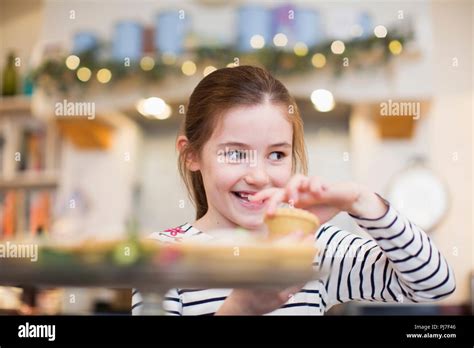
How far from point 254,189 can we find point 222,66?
9.7 inches

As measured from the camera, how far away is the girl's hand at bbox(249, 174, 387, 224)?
80 centimetres

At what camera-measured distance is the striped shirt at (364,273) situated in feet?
2.83

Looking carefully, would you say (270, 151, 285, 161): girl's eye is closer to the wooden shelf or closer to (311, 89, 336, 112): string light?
(311, 89, 336, 112): string light

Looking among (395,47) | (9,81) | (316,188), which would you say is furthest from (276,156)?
(9,81)

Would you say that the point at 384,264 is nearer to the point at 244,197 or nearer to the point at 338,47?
the point at 244,197

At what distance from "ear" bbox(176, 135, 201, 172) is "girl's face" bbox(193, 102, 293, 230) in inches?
1.9

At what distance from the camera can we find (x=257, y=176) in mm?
1024

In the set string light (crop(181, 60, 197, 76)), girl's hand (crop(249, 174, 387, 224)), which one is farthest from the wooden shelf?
girl's hand (crop(249, 174, 387, 224))

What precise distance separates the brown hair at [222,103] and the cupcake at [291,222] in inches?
9.9

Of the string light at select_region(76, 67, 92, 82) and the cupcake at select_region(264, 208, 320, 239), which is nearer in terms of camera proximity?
the cupcake at select_region(264, 208, 320, 239)

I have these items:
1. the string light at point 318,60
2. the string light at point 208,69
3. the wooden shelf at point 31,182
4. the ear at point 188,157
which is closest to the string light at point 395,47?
the string light at point 318,60
